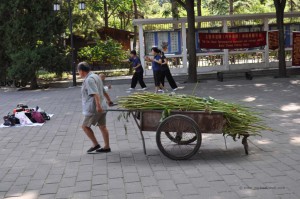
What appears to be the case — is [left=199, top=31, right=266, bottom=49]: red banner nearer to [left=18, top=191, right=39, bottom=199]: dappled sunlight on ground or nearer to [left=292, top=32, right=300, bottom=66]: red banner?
[left=292, top=32, right=300, bottom=66]: red banner

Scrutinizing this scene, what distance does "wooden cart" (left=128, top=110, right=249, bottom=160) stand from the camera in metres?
5.96

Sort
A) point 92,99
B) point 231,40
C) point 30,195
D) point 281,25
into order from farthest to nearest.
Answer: point 231,40
point 281,25
point 92,99
point 30,195

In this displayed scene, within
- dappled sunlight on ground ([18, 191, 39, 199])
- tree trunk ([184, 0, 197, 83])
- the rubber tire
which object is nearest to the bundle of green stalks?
dappled sunlight on ground ([18, 191, 39, 199])

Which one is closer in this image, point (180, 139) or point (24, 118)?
point (180, 139)

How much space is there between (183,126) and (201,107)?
39cm

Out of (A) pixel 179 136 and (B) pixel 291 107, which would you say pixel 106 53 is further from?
(A) pixel 179 136

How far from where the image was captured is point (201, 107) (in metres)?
6.07

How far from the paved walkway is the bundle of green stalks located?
46 centimetres

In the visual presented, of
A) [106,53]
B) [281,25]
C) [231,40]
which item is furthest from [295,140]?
[106,53]

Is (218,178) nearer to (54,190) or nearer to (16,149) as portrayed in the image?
(54,190)

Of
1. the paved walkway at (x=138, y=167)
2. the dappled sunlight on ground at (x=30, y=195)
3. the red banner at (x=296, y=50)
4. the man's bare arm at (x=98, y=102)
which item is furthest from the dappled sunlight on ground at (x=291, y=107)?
the red banner at (x=296, y=50)

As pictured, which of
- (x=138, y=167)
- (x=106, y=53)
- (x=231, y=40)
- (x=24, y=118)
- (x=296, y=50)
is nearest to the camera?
(x=138, y=167)

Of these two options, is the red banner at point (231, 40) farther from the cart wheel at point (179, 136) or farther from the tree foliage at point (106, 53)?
the cart wheel at point (179, 136)

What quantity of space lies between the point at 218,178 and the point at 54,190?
6.72 feet
